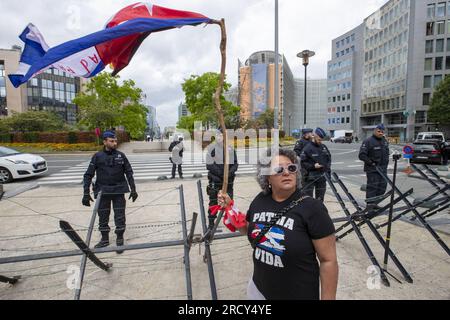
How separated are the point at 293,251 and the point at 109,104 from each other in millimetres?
30689

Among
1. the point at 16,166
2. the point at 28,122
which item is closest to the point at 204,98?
the point at 16,166

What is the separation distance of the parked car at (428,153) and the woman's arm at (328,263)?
633 inches

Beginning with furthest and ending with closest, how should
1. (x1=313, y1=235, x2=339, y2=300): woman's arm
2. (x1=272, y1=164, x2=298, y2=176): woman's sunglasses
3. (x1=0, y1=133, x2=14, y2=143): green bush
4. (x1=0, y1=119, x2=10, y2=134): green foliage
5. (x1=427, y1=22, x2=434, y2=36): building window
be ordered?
(x1=427, y1=22, x2=434, y2=36): building window
(x1=0, y1=119, x2=10, y2=134): green foliage
(x1=0, y1=133, x2=14, y2=143): green bush
(x1=272, y1=164, x2=298, y2=176): woman's sunglasses
(x1=313, y1=235, x2=339, y2=300): woman's arm

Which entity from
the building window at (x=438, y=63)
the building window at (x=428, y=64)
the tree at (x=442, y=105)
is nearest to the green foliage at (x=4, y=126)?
the tree at (x=442, y=105)

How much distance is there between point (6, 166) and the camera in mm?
9633

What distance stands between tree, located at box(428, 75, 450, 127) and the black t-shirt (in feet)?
157

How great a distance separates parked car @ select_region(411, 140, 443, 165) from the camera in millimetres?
13579

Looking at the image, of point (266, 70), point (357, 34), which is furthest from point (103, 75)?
point (266, 70)

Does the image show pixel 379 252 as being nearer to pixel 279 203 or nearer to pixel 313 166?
pixel 313 166

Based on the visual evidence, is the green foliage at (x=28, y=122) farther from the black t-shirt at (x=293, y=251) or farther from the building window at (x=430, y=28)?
the building window at (x=430, y=28)

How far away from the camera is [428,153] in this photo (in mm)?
13688

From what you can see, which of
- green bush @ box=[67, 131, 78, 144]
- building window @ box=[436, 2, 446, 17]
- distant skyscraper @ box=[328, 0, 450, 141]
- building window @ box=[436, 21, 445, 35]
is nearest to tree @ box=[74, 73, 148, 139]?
green bush @ box=[67, 131, 78, 144]

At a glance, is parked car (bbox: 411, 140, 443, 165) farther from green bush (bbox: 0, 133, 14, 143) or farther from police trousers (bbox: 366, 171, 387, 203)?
green bush (bbox: 0, 133, 14, 143)

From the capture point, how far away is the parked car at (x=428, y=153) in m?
13.6
